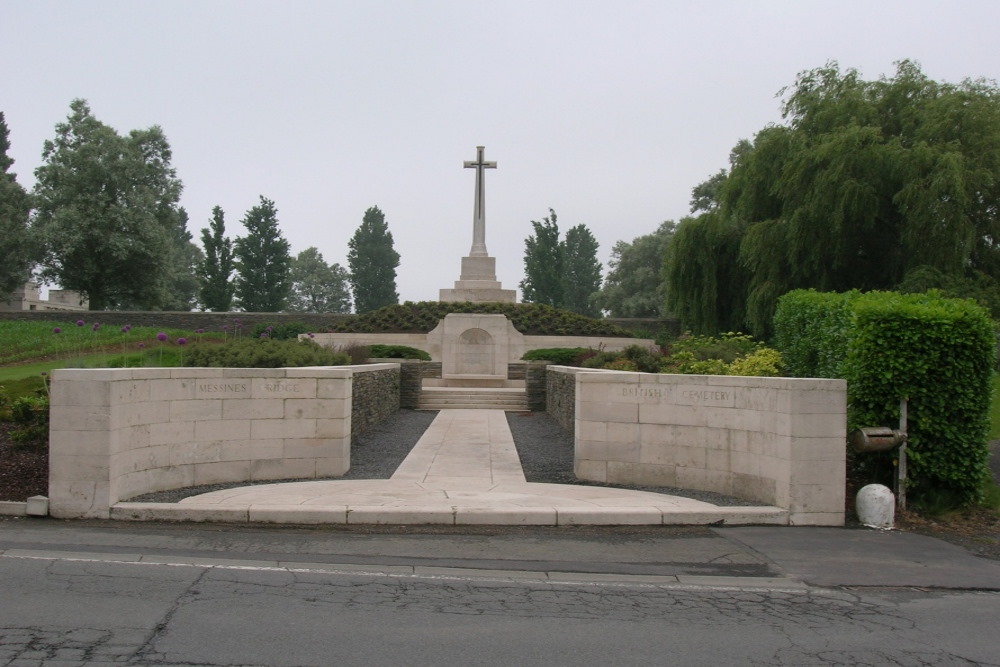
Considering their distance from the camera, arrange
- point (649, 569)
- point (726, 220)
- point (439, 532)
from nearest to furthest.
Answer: point (649, 569) < point (439, 532) < point (726, 220)

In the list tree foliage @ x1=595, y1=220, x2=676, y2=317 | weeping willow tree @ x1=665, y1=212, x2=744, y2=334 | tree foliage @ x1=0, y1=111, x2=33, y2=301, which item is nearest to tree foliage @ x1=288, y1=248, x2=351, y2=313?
tree foliage @ x1=595, y1=220, x2=676, y2=317

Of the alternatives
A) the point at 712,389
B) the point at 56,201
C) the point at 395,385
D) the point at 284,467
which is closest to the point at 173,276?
the point at 56,201

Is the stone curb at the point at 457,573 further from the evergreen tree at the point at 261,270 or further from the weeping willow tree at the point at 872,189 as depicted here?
the evergreen tree at the point at 261,270

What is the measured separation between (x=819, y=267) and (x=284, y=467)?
58.3ft

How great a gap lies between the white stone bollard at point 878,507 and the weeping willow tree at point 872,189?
1369 centimetres

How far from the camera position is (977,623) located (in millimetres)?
4910

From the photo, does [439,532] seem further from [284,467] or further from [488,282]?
[488,282]

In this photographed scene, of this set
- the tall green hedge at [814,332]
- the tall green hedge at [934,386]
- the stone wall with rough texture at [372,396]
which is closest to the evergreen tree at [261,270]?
the stone wall with rough texture at [372,396]

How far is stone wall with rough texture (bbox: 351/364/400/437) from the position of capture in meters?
12.5

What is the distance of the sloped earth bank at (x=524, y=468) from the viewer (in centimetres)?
A: 774

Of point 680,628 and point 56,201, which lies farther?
point 56,201

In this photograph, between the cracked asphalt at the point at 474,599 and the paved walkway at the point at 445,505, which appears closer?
the cracked asphalt at the point at 474,599

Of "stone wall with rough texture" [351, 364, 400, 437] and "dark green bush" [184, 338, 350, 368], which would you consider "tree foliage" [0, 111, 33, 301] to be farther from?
"dark green bush" [184, 338, 350, 368]

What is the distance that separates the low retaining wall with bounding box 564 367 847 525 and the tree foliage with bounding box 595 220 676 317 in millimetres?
43543
